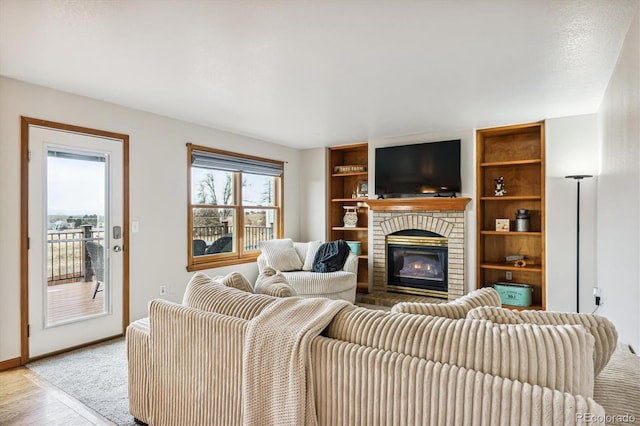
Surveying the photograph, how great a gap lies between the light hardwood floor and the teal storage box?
13.9 ft

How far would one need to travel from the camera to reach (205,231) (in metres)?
4.66

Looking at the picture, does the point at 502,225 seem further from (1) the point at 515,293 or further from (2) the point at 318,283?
(2) the point at 318,283

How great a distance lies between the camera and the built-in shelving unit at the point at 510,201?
15.0ft

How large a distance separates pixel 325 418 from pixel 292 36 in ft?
6.61

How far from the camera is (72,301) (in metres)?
3.30

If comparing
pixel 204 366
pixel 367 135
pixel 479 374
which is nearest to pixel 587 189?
pixel 367 135

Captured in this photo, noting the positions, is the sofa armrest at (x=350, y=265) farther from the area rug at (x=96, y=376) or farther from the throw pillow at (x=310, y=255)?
the area rug at (x=96, y=376)

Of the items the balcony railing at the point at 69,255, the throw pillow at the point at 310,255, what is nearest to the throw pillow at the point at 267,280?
the balcony railing at the point at 69,255

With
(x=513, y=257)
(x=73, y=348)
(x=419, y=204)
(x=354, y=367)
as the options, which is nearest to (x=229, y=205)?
(x=73, y=348)

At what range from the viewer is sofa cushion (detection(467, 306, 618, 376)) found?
4.07ft

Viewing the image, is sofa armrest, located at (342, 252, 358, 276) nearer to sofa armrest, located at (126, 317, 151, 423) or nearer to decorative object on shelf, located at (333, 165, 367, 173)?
decorative object on shelf, located at (333, 165, 367, 173)

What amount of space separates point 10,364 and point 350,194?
466 centimetres

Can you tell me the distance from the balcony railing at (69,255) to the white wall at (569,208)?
4.81 meters

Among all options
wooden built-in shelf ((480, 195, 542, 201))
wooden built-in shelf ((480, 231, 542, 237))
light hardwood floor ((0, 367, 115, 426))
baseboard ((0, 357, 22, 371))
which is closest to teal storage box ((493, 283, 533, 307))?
wooden built-in shelf ((480, 231, 542, 237))
